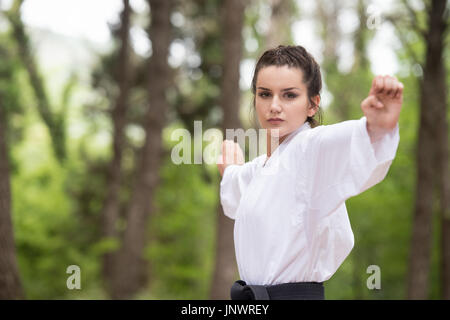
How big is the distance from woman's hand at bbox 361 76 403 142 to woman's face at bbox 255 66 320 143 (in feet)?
1.36

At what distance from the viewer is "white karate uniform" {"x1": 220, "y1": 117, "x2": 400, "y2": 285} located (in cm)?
172

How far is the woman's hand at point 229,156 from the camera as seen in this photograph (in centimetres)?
262

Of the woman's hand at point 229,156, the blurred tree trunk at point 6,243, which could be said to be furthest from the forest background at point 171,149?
the woman's hand at point 229,156

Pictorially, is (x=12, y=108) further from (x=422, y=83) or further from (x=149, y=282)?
(x=422, y=83)

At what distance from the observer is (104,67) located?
18453 mm

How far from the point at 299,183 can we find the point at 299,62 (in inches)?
19.2

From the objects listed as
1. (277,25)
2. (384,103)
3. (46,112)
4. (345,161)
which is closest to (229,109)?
(277,25)

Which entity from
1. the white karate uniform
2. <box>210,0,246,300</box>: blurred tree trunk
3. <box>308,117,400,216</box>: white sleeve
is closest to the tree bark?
<box>210,0,246,300</box>: blurred tree trunk

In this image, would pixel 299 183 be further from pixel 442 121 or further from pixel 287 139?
pixel 442 121

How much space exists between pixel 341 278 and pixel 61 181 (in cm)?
920

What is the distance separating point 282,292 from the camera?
189cm

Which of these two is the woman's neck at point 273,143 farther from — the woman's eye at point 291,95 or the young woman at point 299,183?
the woman's eye at point 291,95

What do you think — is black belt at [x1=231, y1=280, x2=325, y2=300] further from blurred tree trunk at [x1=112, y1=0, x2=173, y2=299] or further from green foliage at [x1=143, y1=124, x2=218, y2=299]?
green foliage at [x1=143, y1=124, x2=218, y2=299]

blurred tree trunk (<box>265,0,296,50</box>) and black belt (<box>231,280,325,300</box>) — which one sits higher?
blurred tree trunk (<box>265,0,296,50</box>)
